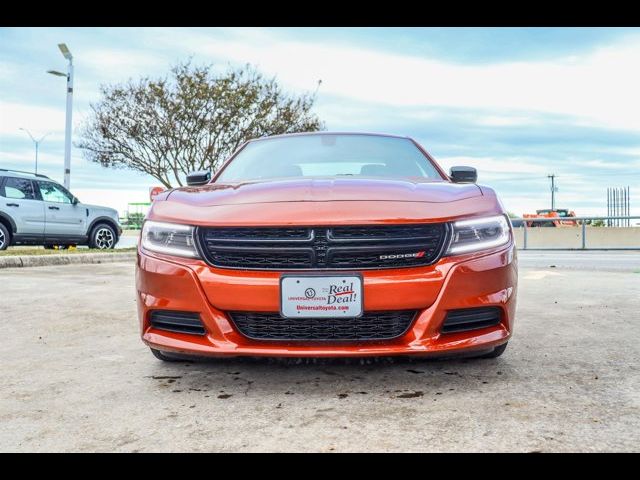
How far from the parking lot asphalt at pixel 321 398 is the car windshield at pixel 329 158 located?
1261 millimetres

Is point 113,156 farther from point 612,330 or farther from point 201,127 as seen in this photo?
point 612,330

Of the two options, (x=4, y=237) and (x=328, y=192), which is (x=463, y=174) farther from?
(x=4, y=237)

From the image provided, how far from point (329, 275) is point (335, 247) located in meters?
0.13

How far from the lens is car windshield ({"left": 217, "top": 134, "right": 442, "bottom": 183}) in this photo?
4039 millimetres

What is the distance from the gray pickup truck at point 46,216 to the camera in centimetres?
1316

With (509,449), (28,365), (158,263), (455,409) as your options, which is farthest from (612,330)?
(28,365)

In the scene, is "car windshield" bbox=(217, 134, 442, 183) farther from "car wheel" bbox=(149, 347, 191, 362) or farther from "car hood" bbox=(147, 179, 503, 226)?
"car wheel" bbox=(149, 347, 191, 362)

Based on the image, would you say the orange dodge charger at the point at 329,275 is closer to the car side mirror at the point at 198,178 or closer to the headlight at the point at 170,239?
the headlight at the point at 170,239

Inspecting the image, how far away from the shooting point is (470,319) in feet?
8.60

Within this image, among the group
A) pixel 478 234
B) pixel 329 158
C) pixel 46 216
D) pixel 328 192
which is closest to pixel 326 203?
pixel 328 192

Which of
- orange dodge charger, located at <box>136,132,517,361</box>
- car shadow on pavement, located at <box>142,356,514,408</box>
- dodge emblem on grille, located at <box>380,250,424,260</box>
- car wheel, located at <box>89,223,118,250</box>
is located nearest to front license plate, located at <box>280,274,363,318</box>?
orange dodge charger, located at <box>136,132,517,361</box>

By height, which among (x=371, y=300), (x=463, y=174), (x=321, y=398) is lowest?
(x=321, y=398)

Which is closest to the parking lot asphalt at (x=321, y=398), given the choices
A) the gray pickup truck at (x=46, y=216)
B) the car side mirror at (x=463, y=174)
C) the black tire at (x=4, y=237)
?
the car side mirror at (x=463, y=174)

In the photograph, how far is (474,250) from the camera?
8.72ft
